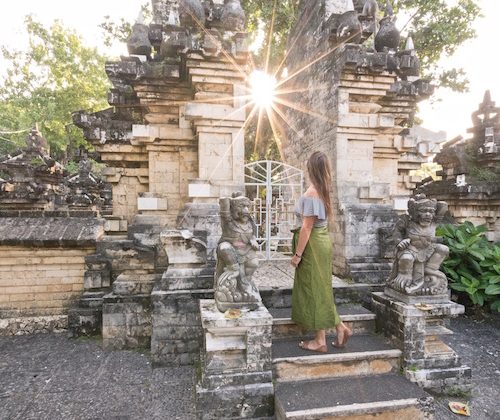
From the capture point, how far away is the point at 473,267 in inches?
215

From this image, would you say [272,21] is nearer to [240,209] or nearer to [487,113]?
[487,113]

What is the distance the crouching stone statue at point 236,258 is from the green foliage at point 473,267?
166 inches

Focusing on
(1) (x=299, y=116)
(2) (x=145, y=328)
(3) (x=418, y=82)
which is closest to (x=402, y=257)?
(2) (x=145, y=328)

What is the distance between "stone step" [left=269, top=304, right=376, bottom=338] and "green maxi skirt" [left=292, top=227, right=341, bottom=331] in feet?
1.47

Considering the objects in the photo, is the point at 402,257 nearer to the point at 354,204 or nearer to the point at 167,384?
the point at 354,204

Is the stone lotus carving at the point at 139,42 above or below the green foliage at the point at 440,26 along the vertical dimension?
below

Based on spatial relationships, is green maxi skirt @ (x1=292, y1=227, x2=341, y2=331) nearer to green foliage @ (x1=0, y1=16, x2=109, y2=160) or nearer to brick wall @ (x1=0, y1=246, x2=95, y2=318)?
brick wall @ (x1=0, y1=246, x2=95, y2=318)

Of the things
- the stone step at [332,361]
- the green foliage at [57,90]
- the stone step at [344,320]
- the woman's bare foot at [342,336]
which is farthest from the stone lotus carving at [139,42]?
the green foliage at [57,90]

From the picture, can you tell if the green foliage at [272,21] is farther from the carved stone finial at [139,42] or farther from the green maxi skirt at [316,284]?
the green maxi skirt at [316,284]

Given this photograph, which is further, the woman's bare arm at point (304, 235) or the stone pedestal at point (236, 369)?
the woman's bare arm at point (304, 235)

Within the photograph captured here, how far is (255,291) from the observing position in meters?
3.20

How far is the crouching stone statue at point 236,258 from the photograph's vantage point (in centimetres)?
306

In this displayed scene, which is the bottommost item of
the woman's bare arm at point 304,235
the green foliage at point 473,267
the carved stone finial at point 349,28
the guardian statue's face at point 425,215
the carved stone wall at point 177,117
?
the green foliage at point 473,267

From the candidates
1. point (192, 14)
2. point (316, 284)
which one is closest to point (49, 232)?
point (192, 14)
